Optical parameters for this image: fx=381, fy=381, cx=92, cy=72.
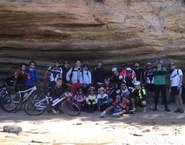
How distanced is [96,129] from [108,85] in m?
3.13

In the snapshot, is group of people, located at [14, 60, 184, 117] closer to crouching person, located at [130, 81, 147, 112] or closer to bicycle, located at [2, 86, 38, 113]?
crouching person, located at [130, 81, 147, 112]

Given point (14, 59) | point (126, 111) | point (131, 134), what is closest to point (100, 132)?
point (131, 134)

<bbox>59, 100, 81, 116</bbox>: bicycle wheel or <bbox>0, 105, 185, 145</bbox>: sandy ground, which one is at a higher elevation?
<bbox>59, 100, 81, 116</bbox>: bicycle wheel

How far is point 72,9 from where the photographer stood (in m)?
13.0

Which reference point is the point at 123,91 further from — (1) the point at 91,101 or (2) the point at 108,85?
(1) the point at 91,101

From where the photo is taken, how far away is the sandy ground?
29.0ft

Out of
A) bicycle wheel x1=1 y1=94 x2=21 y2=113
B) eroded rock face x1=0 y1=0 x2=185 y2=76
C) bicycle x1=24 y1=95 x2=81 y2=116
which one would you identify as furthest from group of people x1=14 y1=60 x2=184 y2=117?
eroded rock face x1=0 y1=0 x2=185 y2=76

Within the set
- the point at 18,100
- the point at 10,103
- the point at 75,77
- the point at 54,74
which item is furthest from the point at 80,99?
the point at 10,103

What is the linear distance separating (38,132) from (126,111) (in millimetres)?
3476

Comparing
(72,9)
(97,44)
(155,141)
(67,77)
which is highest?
(72,9)

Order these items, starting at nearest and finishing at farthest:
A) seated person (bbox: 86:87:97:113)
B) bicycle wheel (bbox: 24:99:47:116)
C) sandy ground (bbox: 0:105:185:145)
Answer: sandy ground (bbox: 0:105:185:145) < bicycle wheel (bbox: 24:99:47:116) < seated person (bbox: 86:87:97:113)

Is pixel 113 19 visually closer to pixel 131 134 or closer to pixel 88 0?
pixel 88 0

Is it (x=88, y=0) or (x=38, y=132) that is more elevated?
(x=88, y=0)

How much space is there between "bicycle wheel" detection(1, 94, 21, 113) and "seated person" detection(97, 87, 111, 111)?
259 cm
